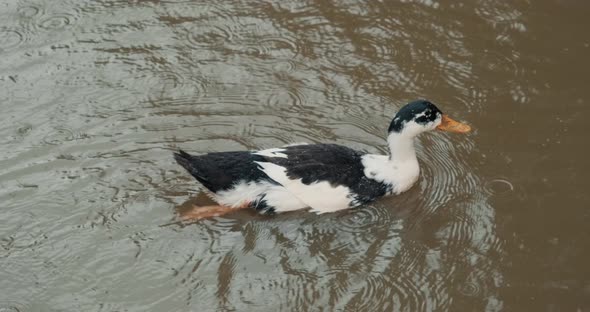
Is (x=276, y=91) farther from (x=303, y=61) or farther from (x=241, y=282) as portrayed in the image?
(x=241, y=282)

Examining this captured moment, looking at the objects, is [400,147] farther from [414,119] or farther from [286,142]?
[286,142]

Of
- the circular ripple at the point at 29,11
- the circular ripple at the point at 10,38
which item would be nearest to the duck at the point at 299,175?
the circular ripple at the point at 10,38

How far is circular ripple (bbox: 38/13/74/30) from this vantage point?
8.29 meters

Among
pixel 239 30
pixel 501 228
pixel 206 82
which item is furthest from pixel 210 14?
pixel 501 228

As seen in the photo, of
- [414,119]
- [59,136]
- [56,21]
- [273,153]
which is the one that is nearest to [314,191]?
[273,153]

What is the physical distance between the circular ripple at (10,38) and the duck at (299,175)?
273 cm

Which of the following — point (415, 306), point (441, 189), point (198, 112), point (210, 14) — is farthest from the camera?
point (210, 14)

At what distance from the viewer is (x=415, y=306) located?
5.50m

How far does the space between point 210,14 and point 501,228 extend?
4032mm

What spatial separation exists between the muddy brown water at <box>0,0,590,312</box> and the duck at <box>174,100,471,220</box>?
0.14 m

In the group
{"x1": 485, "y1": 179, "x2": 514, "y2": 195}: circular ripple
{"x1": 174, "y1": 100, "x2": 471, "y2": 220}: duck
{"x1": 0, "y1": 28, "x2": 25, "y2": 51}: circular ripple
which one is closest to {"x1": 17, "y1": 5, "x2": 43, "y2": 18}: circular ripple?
{"x1": 0, "y1": 28, "x2": 25, "y2": 51}: circular ripple

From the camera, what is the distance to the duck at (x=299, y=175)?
6.21 meters

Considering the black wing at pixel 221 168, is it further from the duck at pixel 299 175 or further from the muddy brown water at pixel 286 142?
the muddy brown water at pixel 286 142

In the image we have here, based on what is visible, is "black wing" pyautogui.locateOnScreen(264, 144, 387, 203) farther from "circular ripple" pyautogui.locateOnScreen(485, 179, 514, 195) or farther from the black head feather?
"circular ripple" pyautogui.locateOnScreen(485, 179, 514, 195)
